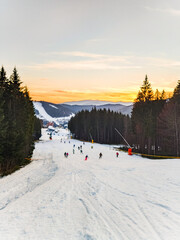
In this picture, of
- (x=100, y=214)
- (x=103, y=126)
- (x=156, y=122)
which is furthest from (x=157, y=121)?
(x=103, y=126)

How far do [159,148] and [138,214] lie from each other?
41.6 meters

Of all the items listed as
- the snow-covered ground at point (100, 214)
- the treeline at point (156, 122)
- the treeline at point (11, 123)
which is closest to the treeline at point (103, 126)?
the treeline at point (156, 122)

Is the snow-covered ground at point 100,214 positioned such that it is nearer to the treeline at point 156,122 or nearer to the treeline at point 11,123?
the treeline at point 11,123

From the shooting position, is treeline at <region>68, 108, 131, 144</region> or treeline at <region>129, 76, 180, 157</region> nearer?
treeline at <region>129, 76, 180, 157</region>

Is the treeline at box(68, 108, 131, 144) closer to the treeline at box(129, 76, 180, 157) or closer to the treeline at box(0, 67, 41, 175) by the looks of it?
the treeline at box(129, 76, 180, 157)

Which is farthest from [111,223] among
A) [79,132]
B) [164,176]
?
[79,132]

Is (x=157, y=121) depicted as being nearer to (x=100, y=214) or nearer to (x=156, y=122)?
(x=156, y=122)

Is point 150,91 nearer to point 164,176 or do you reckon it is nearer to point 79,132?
point 164,176

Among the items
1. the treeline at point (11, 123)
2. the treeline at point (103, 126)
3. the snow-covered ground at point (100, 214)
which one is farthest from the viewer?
the treeline at point (103, 126)

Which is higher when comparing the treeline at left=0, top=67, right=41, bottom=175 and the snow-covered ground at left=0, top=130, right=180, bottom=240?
the treeline at left=0, top=67, right=41, bottom=175

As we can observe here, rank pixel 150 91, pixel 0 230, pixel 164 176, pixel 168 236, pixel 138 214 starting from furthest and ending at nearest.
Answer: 1. pixel 150 91
2. pixel 164 176
3. pixel 138 214
4. pixel 0 230
5. pixel 168 236

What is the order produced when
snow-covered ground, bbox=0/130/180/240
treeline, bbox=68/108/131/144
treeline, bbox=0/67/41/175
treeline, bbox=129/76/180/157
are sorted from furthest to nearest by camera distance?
treeline, bbox=68/108/131/144 < treeline, bbox=129/76/180/157 < treeline, bbox=0/67/41/175 < snow-covered ground, bbox=0/130/180/240

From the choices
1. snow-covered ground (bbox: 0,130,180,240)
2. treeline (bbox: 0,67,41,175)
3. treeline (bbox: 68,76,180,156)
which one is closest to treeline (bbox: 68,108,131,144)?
treeline (bbox: 68,76,180,156)

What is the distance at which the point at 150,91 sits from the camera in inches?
1745
